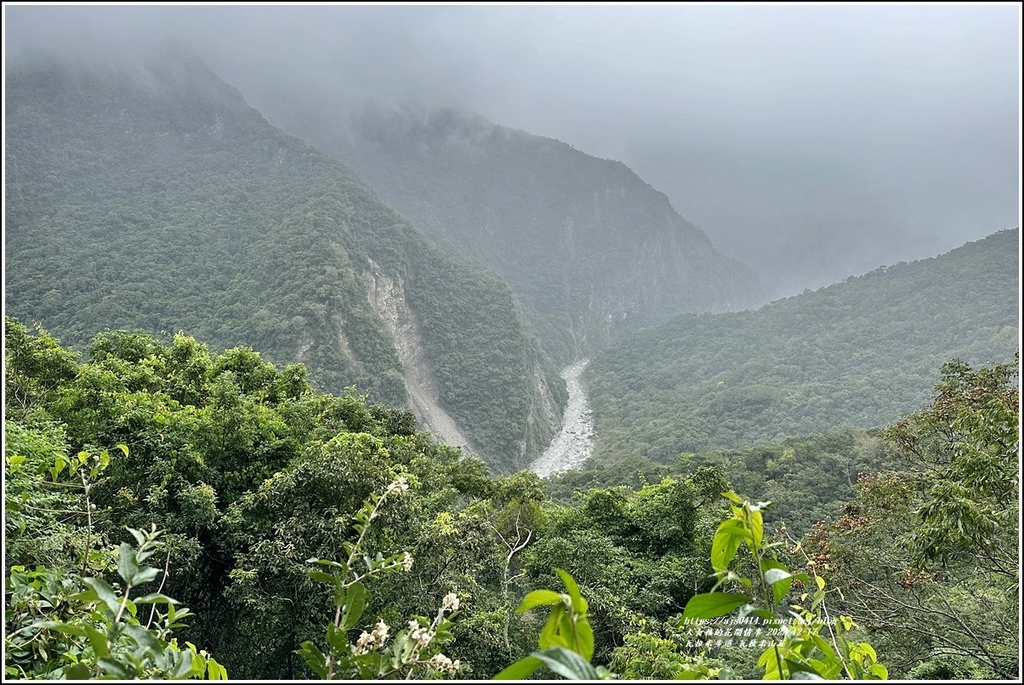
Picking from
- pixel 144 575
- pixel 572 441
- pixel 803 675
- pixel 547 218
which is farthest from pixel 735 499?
pixel 547 218

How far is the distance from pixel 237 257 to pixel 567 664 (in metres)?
43.7

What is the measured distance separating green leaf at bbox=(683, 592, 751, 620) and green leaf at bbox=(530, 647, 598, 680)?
167mm

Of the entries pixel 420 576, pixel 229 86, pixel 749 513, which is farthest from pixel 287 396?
pixel 229 86

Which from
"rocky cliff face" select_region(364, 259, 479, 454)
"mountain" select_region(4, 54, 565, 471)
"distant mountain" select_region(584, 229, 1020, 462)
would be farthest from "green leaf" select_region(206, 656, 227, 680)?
"rocky cliff face" select_region(364, 259, 479, 454)

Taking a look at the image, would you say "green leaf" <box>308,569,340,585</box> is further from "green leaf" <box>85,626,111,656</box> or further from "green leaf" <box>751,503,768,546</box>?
"green leaf" <box>751,503,768,546</box>

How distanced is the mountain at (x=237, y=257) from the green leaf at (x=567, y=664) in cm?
2927

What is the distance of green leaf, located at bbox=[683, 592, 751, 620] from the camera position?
66cm

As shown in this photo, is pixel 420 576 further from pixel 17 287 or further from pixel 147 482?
pixel 17 287

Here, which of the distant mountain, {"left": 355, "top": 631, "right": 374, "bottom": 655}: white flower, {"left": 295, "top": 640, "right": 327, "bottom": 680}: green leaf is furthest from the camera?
the distant mountain

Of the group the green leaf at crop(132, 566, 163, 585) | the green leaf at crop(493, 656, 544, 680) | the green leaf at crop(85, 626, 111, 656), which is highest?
the green leaf at crop(132, 566, 163, 585)

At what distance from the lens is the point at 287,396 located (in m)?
11.6

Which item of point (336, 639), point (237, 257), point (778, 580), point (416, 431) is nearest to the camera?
point (778, 580)

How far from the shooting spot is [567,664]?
55 centimetres

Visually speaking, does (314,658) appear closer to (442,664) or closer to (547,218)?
(442,664)
